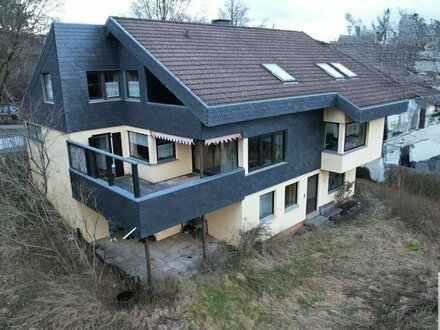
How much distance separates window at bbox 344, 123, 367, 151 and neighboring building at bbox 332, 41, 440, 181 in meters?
6.11

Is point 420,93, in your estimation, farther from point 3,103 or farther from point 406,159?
point 3,103

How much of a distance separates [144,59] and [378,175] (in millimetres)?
17301

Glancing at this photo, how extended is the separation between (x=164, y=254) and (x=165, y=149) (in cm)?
418

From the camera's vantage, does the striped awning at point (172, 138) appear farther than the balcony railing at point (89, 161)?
Yes

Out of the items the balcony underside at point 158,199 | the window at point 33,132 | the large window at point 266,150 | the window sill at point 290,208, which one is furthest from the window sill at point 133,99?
the window sill at point 290,208

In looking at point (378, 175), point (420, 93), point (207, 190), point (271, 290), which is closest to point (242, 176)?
point (207, 190)

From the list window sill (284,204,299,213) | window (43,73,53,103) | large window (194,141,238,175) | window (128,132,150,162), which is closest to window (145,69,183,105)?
window (128,132,150,162)

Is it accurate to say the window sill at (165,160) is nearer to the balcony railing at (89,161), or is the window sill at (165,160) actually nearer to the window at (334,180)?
the balcony railing at (89,161)

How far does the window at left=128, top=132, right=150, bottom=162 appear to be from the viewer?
47.1ft

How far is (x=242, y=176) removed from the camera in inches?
521

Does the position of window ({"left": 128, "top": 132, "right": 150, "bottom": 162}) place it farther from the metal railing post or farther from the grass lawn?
the grass lawn

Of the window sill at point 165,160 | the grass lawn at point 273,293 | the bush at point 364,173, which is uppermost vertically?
the window sill at point 165,160

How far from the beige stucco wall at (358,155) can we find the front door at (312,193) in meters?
0.81

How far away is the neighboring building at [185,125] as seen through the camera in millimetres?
11812
